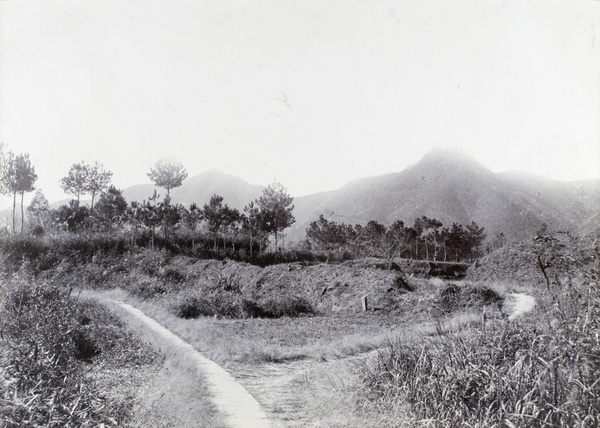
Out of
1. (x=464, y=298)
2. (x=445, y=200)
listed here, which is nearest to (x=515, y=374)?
(x=464, y=298)

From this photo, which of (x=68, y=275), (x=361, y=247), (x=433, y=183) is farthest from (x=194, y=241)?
(x=433, y=183)

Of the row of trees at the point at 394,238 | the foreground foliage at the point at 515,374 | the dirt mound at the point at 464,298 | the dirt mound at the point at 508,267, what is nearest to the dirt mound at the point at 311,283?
the dirt mound at the point at 464,298

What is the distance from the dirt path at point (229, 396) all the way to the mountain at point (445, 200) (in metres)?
69.5

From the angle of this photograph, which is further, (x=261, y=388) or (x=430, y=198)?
(x=430, y=198)

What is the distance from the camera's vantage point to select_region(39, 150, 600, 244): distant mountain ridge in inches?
3295

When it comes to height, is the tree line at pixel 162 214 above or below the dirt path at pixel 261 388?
above

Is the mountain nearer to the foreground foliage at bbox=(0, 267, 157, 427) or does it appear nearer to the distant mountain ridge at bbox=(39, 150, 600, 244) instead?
the distant mountain ridge at bbox=(39, 150, 600, 244)

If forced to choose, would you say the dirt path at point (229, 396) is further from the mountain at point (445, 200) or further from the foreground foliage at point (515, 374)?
the mountain at point (445, 200)

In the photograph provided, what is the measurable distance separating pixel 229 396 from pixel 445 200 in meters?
98.6

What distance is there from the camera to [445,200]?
99000mm

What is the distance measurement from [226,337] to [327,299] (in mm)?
9196

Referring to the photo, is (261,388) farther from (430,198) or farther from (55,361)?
(430,198)

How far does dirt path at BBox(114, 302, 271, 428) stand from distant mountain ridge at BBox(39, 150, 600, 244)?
69.3 metres

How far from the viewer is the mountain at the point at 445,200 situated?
8131 centimetres
